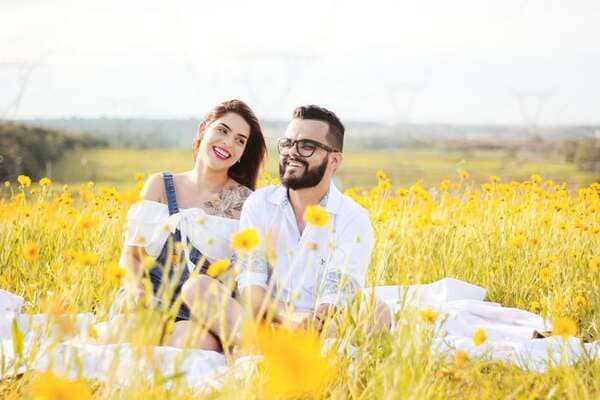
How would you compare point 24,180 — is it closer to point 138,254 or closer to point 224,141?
point 138,254

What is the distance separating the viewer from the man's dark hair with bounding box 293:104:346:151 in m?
3.42

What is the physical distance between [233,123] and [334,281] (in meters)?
1.05

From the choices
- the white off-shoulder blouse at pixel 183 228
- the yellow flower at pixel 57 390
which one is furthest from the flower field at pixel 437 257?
the yellow flower at pixel 57 390

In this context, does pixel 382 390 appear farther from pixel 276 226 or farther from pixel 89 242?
pixel 89 242

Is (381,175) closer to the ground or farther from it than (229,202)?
farther from it

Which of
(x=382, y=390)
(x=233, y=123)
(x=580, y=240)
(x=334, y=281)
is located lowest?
(x=382, y=390)

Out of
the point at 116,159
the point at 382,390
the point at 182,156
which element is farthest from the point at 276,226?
the point at 182,156

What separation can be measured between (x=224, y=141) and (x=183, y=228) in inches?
18.3

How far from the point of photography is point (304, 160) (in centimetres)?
336

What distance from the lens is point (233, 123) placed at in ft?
12.3

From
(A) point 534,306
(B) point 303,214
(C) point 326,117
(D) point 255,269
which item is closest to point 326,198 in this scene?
(B) point 303,214

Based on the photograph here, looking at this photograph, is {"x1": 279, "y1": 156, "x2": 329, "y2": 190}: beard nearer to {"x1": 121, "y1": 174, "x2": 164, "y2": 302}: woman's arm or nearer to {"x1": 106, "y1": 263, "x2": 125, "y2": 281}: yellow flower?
{"x1": 121, "y1": 174, "x2": 164, "y2": 302}: woman's arm

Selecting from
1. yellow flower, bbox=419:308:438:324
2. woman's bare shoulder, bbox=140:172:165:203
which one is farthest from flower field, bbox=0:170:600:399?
woman's bare shoulder, bbox=140:172:165:203

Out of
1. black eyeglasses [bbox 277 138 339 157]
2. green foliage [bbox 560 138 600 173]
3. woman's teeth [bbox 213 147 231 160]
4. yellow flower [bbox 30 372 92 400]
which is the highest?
green foliage [bbox 560 138 600 173]
